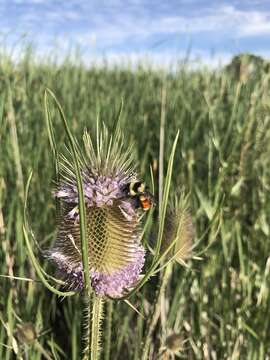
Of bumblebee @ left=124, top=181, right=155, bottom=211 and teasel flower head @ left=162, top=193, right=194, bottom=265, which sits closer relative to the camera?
bumblebee @ left=124, top=181, right=155, bottom=211

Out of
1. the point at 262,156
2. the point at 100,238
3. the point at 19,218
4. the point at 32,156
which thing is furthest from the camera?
the point at 262,156

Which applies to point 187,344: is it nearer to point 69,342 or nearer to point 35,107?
point 69,342

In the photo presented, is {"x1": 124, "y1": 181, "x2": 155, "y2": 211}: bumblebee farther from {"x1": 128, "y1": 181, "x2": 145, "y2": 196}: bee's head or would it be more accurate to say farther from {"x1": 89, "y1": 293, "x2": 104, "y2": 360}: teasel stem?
{"x1": 89, "y1": 293, "x2": 104, "y2": 360}: teasel stem

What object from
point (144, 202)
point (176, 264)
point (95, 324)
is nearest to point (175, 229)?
point (144, 202)

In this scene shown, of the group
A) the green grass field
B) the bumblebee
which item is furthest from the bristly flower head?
the green grass field

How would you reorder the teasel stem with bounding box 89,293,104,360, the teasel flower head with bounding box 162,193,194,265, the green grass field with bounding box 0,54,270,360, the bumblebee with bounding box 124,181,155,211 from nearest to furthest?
1. the teasel stem with bounding box 89,293,104,360
2. the bumblebee with bounding box 124,181,155,211
3. the teasel flower head with bounding box 162,193,194,265
4. the green grass field with bounding box 0,54,270,360

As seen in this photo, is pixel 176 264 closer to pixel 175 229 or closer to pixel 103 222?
pixel 175 229

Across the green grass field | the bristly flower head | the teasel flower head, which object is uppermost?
the bristly flower head

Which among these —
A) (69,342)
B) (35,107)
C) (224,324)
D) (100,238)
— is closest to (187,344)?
(224,324)
